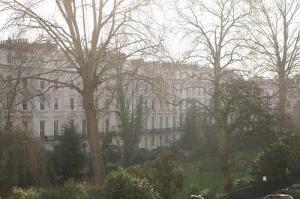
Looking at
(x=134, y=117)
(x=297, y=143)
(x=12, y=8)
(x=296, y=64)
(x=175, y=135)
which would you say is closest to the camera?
(x=12, y=8)

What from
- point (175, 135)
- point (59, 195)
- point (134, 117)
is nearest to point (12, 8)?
point (59, 195)

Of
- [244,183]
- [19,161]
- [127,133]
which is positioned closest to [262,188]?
[244,183]

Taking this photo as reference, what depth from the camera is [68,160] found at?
38.9 meters

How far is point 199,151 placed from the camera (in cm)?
3019

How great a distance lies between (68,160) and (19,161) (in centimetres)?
1220

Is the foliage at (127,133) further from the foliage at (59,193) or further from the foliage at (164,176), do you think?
the foliage at (59,193)

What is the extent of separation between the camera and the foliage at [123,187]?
15539 mm

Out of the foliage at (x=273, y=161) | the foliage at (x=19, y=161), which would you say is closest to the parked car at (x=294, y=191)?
the foliage at (x=273, y=161)

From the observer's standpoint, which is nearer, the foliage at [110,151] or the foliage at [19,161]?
the foliage at [19,161]

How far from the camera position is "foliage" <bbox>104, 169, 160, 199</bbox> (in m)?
15.5

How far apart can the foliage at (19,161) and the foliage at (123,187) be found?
40.3 ft

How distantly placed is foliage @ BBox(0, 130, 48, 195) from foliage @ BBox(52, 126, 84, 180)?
11.1 metres

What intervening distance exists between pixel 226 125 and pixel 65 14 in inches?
516

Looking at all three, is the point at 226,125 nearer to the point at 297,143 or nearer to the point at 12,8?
the point at 297,143
